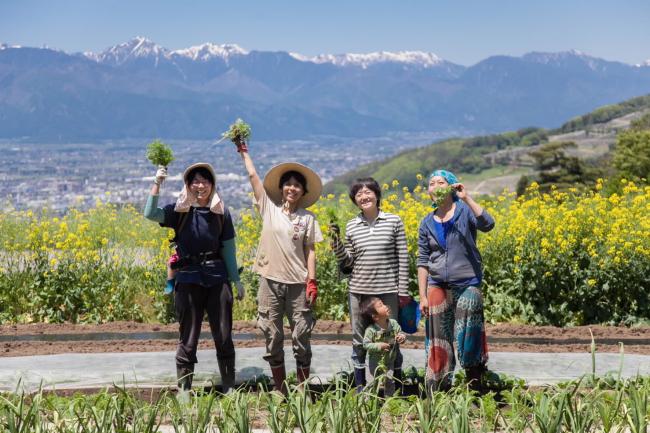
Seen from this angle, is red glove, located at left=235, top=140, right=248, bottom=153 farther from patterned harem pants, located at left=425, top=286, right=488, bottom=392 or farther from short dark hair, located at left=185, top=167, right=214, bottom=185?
patterned harem pants, located at left=425, top=286, right=488, bottom=392

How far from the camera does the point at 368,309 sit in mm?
5113

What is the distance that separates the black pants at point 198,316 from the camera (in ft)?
17.0

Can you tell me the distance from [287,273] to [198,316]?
2.29ft

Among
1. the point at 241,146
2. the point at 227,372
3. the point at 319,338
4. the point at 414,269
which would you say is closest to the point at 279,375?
the point at 227,372

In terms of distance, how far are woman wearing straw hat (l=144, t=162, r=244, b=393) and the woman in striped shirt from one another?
81 centimetres

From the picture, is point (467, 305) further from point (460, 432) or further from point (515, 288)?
point (515, 288)

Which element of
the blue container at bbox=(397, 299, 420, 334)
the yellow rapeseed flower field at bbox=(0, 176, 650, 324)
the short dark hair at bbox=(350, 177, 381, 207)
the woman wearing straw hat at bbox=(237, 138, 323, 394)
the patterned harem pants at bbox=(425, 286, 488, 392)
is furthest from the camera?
the yellow rapeseed flower field at bbox=(0, 176, 650, 324)

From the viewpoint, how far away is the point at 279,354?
16.9 feet

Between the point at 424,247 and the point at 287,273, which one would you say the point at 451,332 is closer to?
the point at 424,247

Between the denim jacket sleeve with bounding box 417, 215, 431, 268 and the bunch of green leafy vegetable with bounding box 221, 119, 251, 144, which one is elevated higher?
the bunch of green leafy vegetable with bounding box 221, 119, 251, 144

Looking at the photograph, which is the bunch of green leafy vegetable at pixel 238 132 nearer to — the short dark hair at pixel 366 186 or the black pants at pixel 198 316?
the short dark hair at pixel 366 186

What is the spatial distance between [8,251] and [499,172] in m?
124

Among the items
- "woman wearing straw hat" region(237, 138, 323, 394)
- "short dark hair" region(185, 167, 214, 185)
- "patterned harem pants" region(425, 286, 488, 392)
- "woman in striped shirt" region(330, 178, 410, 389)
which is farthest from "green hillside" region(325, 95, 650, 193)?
"short dark hair" region(185, 167, 214, 185)

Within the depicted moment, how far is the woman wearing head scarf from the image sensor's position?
4.98 metres
